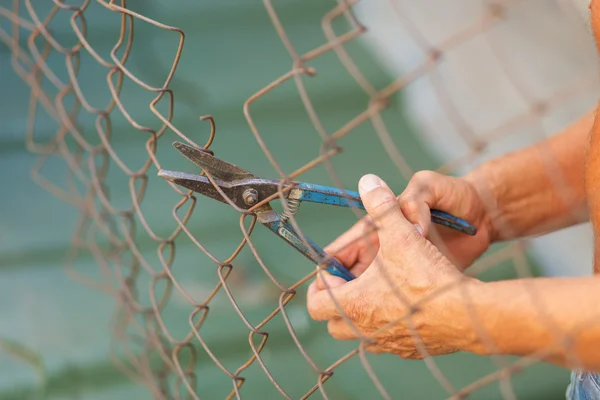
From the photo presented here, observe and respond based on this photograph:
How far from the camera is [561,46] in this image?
101 inches

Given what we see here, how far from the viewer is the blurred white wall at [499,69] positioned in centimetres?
250

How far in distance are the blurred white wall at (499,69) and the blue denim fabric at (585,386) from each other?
1.03 m

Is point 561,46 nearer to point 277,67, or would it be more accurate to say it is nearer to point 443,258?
point 277,67

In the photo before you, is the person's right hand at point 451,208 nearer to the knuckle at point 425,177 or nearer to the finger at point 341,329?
the knuckle at point 425,177

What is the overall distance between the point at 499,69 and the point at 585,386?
1.52 m

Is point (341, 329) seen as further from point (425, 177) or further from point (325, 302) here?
point (425, 177)

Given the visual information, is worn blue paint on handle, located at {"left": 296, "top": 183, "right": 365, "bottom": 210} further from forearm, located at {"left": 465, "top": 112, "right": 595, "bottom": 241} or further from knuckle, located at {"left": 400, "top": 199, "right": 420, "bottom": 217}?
forearm, located at {"left": 465, "top": 112, "right": 595, "bottom": 241}

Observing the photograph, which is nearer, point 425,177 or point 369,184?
point 369,184

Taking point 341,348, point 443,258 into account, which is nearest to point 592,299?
point 443,258

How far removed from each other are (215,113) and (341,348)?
0.99 metres

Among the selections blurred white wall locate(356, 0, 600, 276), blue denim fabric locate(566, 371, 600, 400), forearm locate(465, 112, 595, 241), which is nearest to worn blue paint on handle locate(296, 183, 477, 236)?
forearm locate(465, 112, 595, 241)

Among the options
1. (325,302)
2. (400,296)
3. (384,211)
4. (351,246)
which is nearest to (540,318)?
(400,296)

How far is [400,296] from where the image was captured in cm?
110

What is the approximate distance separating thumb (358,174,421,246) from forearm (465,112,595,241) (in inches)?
14.5
